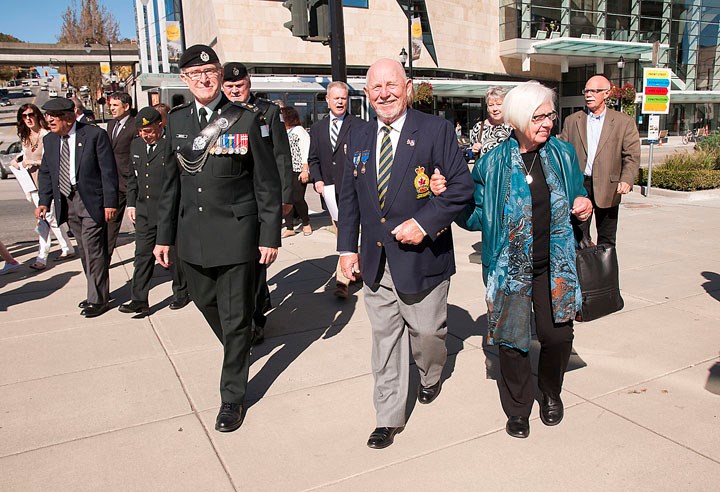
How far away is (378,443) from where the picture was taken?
327 centimetres

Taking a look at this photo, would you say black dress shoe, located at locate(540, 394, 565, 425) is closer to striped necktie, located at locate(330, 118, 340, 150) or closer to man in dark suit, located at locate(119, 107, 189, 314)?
striped necktie, located at locate(330, 118, 340, 150)

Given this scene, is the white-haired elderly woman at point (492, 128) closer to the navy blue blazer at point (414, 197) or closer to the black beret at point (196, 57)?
the navy blue blazer at point (414, 197)

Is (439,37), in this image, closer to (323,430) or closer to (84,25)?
(323,430)

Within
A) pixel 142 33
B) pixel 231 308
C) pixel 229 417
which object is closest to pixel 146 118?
pixel 231 308

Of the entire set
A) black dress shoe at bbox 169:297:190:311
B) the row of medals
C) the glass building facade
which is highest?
the glass building facade

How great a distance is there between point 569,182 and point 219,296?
213 cm

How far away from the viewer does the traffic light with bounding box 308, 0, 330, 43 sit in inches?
301

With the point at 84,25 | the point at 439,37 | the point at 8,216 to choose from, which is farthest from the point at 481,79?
the point at 84,25

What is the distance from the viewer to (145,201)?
5.95 meters

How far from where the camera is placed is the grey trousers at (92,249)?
19.0 ft

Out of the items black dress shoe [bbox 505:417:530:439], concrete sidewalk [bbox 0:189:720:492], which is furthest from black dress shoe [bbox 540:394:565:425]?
black dress shoe [bbox 505:417:530:439]

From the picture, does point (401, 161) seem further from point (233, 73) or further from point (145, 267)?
point (145, 267)

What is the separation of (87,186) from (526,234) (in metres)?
4.35

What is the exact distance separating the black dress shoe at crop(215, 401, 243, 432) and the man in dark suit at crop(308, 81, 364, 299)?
94.6 inches
